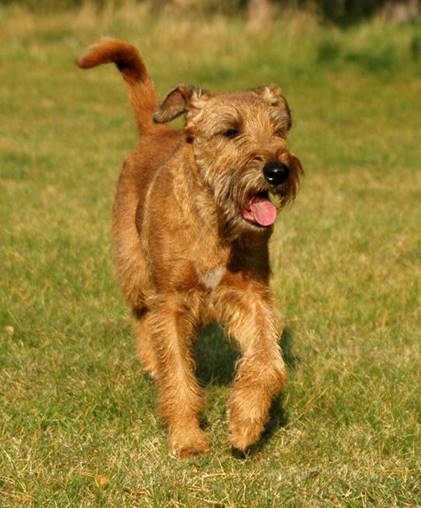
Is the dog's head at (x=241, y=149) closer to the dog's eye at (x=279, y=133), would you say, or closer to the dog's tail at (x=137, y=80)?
the dog's eye at (x=279, y=133)

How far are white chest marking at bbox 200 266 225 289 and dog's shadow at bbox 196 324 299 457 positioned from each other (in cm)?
70

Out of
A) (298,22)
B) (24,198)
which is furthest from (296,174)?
(298,22)

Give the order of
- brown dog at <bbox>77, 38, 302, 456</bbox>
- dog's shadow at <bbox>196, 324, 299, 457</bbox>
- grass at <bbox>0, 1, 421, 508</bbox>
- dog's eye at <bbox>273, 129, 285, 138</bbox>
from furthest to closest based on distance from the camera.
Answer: dog's shadow at <bbox>196, 324, 299, 457</bbox>
dog's eye at <bbox>273, 129, 285, 138</bbox>
brown dog at <bbox>77, 38, 302, 456</bbox>
grass at <bbox>0, 1, 421, 508</bbox>

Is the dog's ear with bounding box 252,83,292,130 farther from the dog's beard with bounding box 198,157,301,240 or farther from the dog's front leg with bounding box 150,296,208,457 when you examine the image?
the dog's front leg with bounding box 150,296,208,457

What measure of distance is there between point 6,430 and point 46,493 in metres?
0.70

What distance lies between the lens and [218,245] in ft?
13.8

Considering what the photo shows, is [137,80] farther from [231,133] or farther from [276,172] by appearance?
[276,172]

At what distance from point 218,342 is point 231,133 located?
1.60m

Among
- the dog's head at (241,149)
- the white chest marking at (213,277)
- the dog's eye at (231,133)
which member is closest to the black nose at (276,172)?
the dog's head at (241,149)

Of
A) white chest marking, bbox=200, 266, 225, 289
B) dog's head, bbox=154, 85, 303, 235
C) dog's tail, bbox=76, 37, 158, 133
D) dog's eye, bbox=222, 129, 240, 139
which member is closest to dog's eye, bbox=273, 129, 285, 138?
dog's head, bbox=154, 85, 303, 235

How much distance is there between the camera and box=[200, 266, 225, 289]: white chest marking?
4.19 metres

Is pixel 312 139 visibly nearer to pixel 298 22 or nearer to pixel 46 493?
pixel 298 22

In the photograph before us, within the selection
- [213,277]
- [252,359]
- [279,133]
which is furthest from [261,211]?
[252,359]

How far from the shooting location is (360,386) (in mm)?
4695
